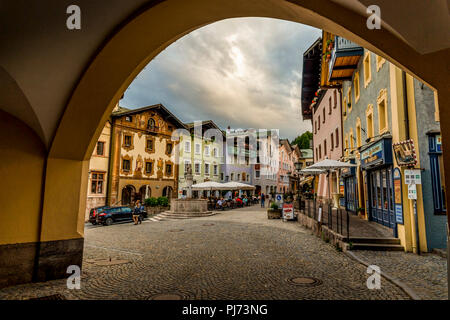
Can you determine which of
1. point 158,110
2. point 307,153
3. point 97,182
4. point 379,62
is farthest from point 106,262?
point 307,153

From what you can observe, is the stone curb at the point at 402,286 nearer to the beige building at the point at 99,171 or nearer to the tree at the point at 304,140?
the beige building at the point at 99,171

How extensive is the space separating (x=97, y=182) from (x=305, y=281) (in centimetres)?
2472

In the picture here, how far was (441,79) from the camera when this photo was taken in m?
2.86

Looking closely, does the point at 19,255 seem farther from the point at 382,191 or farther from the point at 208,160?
the point at 208,160

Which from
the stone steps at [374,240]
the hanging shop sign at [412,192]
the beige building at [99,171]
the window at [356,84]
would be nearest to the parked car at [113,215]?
the beige building at [99,171]

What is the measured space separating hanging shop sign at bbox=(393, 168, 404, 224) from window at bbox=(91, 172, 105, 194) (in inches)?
971

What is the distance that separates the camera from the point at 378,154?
10.2m

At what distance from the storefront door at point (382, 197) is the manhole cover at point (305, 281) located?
17.5 feet

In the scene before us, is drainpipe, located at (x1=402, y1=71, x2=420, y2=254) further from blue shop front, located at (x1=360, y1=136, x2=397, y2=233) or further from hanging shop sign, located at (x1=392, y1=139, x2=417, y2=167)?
blue shop front, located at (x1=360, y1=136, x2=397, y2=233)

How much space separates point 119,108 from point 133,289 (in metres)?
27.6

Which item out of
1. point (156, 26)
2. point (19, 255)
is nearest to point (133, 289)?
point (19, 255)

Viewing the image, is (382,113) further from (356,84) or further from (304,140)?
(304,140)

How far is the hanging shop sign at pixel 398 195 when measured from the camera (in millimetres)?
8734

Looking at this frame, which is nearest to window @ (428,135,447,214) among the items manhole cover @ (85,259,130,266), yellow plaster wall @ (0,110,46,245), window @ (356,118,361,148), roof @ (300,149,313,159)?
window @ (356,118,361,148)
